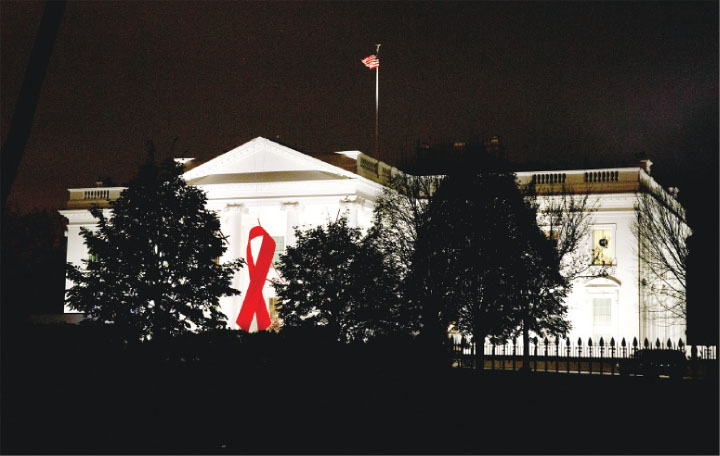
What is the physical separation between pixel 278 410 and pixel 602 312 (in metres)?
35.4

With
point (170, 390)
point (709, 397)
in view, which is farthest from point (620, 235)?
point (170, 390)

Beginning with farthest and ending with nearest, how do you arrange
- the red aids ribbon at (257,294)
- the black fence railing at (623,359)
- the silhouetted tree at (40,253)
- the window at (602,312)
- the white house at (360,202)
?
the silhouetted tree at (40,253) → the window at (602,312) → the white house at (360,202) → the red aids ribbon at (257,294) → the black fence railing at (623,359)

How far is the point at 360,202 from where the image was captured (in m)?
47.4

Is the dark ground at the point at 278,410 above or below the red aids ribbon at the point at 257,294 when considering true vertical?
below

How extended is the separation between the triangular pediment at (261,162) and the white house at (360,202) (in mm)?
58

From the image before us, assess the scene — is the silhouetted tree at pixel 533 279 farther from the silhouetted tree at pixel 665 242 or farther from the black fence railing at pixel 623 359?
the silhouetted tree at pixel 665 242

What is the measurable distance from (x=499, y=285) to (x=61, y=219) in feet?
179

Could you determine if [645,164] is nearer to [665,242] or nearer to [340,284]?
[665,242]

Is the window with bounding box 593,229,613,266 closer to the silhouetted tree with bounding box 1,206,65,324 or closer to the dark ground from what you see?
the dark ground

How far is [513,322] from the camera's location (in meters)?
26.6

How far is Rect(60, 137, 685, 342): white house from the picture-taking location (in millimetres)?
45844

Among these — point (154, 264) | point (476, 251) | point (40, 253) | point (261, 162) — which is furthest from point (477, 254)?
point (40, 253)

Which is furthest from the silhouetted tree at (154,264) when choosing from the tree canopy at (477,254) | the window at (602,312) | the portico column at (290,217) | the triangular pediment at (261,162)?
the window at (602,312)

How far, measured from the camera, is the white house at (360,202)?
4584 centimetres
